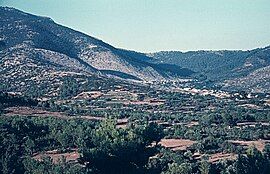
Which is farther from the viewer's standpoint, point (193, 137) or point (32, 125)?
point (193, 137)

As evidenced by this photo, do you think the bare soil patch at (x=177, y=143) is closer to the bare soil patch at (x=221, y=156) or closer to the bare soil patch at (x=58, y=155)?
the bare soil patch at (x=221, y=156)

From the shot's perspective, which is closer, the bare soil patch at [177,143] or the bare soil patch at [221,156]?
the bare soil patch at [221,156]

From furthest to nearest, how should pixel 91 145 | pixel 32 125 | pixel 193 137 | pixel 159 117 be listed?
pixel 159 117 < pixel 193 137 < pixel 32 125 < pixel 91 145

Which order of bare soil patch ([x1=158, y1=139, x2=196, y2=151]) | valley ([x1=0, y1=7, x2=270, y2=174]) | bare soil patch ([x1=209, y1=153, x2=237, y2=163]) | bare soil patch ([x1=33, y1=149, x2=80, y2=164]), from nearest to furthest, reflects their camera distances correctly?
1. valley ([x1=0, y1=7, x2=270, y2=174])
2. bare soil patch ([x1=33, y1=149, x2=80, y2=164])
3. bare soil patch ([x1=209, y1=153, x2=237, y2=163])
4. bare soil patch ([x1=158, y1=139, x2=196, y2=151])

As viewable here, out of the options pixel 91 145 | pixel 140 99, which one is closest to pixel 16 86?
pixel 140 99

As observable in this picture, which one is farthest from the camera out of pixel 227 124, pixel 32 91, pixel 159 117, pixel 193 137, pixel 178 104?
pixel 32 91

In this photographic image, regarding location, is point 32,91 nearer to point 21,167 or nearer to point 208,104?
point 208,104

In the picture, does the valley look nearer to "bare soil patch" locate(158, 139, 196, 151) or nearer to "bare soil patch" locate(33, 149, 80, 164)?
"bare soil patch" locate(33, 149, 80, 164)

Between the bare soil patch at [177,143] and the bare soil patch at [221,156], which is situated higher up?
the bare soil patch at [221,156]

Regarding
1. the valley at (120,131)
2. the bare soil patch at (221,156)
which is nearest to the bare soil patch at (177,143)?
the valley at (120,131)

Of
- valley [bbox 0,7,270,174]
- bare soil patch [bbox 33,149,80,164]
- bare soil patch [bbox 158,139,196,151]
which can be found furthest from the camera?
bare soil patch [bbox 158,139,196,151]

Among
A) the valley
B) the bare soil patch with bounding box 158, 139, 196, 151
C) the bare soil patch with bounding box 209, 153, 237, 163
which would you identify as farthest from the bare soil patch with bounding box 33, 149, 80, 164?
the bare soil patch with bounding box 209, 153, 237, 163
